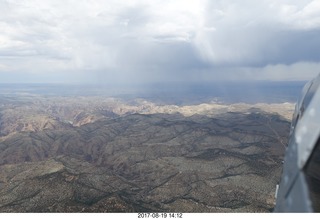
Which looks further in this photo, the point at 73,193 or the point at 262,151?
the point at 262,151

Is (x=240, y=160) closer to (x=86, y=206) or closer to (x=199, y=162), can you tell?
(x=199, y=162)

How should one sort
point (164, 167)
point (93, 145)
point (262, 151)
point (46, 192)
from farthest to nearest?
point (93, 145), point (262, 151), point (164, 167), point (46, 192)

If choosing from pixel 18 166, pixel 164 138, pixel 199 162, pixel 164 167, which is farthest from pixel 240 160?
pixel 18 166

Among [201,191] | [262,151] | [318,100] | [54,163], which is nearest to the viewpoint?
[318,100]

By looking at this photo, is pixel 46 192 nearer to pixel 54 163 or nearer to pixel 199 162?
pixel 54 163

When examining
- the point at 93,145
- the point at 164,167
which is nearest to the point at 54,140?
the point at 93,145

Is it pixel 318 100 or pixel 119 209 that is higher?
pixel 318 100
